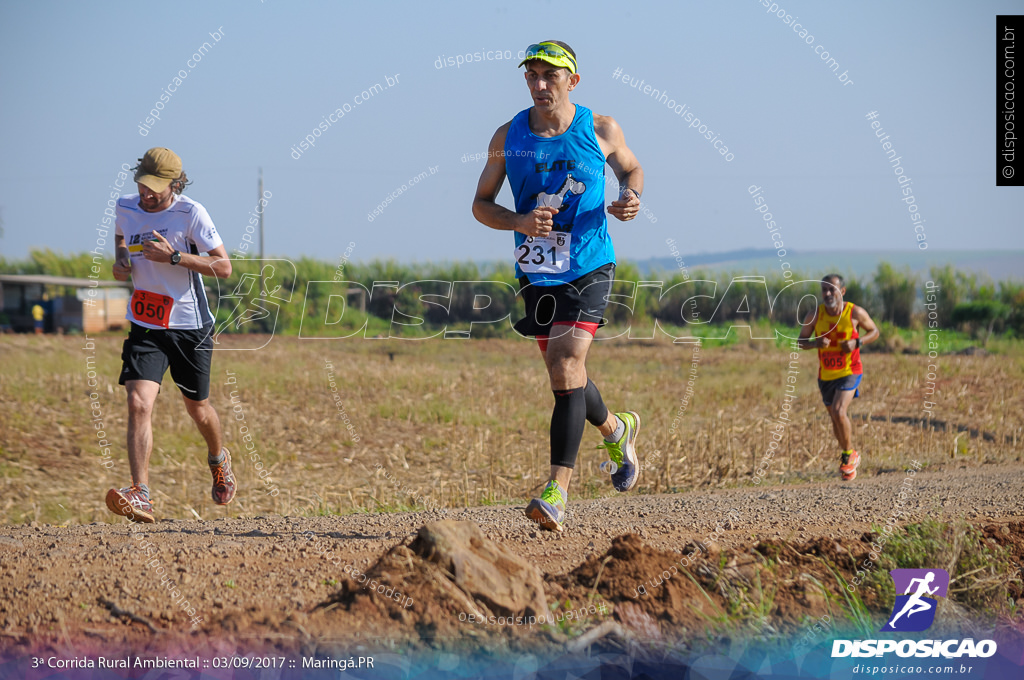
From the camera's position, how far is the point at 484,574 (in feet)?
10.3

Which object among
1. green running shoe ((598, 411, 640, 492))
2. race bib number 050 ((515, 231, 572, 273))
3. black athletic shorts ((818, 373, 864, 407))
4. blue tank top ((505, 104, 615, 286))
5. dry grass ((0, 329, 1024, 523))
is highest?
blue tank top ((505, 104, 615, 286))

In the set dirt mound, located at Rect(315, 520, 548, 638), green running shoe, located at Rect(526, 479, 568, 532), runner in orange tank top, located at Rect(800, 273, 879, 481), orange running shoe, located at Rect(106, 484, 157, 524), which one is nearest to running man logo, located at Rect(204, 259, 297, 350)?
runner in orange tank top, located at Rect(800, 273, 879, 481)

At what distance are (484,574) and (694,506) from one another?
2878mm

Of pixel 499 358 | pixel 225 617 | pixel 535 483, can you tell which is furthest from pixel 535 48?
pixel 499 358

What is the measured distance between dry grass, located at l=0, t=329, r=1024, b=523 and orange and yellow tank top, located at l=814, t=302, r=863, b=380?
1032 millimetres

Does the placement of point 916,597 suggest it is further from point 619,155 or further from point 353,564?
point 619,155

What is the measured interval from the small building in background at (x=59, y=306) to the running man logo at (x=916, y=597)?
23744mm

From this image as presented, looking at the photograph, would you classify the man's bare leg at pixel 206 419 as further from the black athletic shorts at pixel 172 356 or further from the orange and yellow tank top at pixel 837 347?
the orange and yellow tank top at pixel 837 347

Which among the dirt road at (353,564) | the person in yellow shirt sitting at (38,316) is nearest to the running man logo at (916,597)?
the dirt road at (353,564)

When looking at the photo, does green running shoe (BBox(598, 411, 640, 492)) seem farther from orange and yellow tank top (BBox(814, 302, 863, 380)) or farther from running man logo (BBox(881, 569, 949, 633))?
orange and yellow tank top (BBox(814, 302, 863, 380))

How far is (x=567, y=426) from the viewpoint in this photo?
14.6 ft

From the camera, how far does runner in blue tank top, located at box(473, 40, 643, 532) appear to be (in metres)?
4.39

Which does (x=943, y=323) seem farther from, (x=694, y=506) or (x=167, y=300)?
(x=167, y=300)

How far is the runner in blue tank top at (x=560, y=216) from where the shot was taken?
439 centimetres
